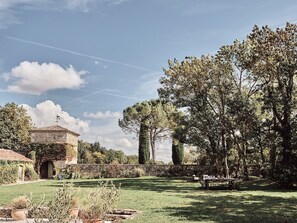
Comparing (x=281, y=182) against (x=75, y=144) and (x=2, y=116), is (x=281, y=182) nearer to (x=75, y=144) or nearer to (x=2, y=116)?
(x=75, y=144)

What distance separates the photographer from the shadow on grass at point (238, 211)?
9.07 metres

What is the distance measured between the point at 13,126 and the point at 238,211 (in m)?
39.0

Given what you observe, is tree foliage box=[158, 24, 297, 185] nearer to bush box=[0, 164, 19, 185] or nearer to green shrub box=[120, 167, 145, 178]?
green shrub box=[120, 167, 145, 178]

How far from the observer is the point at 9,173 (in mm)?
25703

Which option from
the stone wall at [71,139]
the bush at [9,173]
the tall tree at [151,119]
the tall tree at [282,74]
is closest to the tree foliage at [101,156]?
the tall tree at [151,119]

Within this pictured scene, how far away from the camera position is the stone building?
116 feet

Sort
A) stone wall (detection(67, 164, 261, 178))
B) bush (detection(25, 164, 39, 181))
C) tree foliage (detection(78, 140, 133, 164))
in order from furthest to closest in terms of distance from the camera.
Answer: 1. tree foliage (detection(78, 140, 133, 164))
2. stone wall (detection(67, 164, 261, 178))
3. bush (detection(25, 164, 39, 181))

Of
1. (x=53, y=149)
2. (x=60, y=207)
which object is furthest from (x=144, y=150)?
(x=60, y=207)

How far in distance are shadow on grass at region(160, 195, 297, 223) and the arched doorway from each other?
2762cm

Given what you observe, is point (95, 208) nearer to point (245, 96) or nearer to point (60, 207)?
point (60, 207)

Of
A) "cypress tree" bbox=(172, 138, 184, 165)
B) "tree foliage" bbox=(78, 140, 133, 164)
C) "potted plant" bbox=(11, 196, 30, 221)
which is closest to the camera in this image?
"potted plant" bbox=(11, 196, 30, 221)

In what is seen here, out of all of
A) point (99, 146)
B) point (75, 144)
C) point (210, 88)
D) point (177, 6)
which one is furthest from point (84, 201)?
point (99, 146)

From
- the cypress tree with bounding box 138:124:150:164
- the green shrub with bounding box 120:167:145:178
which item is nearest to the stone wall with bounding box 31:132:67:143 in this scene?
the green shrub with bounding box 120:167:145:178

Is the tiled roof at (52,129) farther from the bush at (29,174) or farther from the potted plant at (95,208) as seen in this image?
the potted plant at (95,208)
